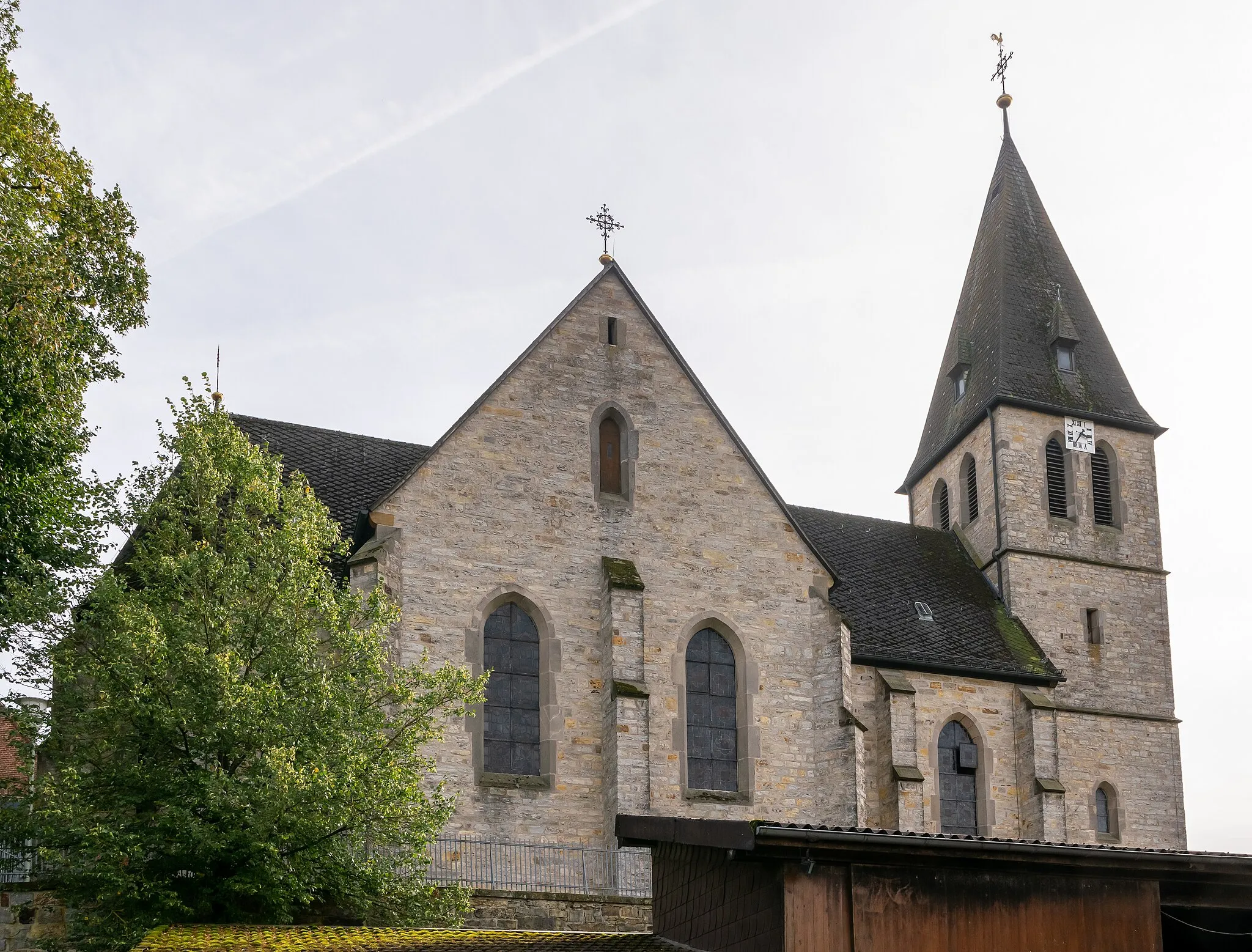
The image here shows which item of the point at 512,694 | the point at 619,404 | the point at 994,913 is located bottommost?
the point at 994,913

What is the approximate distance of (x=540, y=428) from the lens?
27469 mm

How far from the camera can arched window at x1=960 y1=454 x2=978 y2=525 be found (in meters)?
37.2

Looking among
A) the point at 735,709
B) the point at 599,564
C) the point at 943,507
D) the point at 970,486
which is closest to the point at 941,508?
the point at 943,507

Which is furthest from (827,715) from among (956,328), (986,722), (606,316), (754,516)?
(956,328)

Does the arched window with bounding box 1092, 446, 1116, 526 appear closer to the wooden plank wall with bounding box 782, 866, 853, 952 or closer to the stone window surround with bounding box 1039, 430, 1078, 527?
the stone window surround with bounding box 1039, 430, 1078, 527

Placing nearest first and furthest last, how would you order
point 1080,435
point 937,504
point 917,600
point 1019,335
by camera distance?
point 917,600 → point 1080,435 → point 1019,335 → point 937,504

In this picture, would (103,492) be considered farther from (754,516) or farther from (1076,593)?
(1076,593)

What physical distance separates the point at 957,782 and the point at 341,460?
12962 mm

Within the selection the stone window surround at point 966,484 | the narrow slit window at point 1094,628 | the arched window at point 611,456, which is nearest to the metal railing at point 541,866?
the arched window at point 611,456

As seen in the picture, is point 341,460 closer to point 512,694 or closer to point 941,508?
point 512,694

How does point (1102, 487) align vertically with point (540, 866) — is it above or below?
above

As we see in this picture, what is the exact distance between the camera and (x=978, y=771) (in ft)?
103

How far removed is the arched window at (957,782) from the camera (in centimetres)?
3108

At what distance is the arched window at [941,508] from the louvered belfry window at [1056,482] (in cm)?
283
